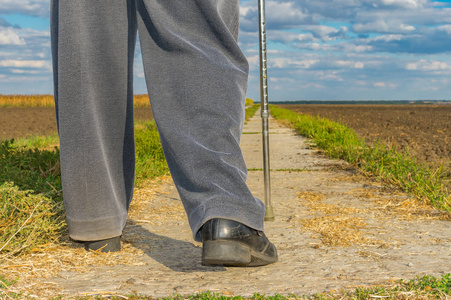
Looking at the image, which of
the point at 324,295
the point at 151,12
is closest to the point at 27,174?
the point at 151,12

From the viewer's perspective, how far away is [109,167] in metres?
1.87

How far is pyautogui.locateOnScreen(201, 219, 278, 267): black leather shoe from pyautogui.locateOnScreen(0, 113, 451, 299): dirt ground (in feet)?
0.26

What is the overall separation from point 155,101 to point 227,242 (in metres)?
0.53

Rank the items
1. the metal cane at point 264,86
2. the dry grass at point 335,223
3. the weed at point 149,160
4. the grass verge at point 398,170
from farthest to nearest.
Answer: the weed at point 149,160 → the grass verge at point 398,170 → the metal cane at point 264,86 → the dry grass at point 335,223

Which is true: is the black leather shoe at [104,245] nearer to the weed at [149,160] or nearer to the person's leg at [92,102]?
the person's leg at [92,102]

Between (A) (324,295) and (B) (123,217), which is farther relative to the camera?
(B) (123,217)

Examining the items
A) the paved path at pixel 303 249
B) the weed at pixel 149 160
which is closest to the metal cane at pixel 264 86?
the paved path at pixel 303 249

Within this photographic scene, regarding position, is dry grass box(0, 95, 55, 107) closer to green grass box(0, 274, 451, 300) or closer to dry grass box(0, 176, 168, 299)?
dry grass box(0, 176, 168, 299)

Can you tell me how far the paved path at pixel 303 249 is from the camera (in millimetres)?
1506

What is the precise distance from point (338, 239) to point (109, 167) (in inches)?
38.9

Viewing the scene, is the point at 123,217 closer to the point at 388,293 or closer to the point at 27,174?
the point at 388,293

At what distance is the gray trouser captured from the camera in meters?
1.55

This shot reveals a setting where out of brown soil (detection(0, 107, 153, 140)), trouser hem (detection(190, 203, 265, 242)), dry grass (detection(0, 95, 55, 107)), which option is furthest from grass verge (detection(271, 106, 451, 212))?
dry grass (detection(0, 95, 55, 107))

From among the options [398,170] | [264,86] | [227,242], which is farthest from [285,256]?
[398,170]
